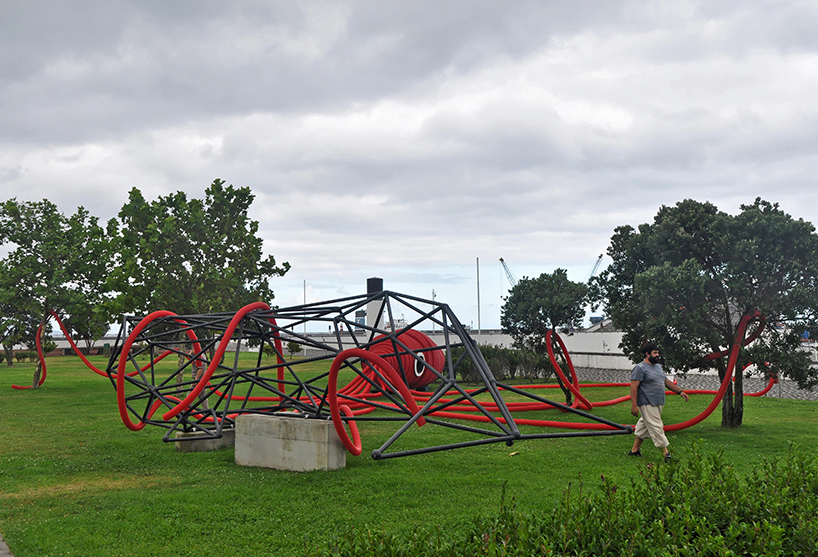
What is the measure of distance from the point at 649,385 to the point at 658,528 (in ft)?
20.3

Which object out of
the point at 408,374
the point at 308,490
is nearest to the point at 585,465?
the point at 308,490

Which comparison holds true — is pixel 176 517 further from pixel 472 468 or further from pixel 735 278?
pixel 735 278

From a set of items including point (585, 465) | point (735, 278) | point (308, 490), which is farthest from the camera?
point (735, 278)

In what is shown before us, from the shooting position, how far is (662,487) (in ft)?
17.2

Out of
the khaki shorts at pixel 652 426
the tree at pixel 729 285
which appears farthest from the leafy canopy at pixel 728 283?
the khaki shorts at pixel 652 426

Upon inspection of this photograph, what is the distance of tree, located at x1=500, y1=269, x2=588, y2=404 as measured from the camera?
74.5ft

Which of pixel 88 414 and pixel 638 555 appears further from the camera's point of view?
pixel 88 414

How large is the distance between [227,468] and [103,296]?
19925mm

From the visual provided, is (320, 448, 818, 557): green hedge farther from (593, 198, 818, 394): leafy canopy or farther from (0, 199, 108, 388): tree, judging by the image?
(0, 199, 108, 388): tree

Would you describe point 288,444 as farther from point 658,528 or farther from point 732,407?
point 732,407

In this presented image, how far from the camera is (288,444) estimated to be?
9992 mm

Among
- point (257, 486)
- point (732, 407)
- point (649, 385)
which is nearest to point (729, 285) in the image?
point (732, 407)

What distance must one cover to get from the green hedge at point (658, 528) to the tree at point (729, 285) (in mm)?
7382

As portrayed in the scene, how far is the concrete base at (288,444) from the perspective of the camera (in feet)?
31.6
